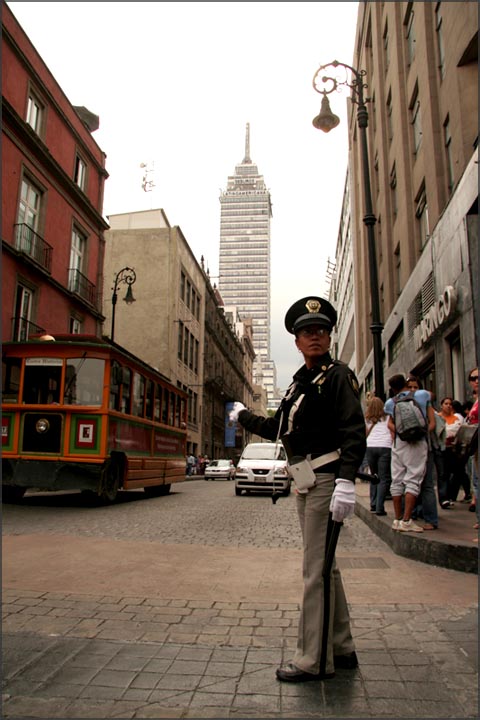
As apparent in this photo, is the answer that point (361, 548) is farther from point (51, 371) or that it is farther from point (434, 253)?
point (434, 253)

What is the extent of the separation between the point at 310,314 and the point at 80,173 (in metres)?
24.7

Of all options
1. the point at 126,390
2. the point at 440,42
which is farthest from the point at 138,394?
the point at 440,42

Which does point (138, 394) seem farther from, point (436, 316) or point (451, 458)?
point (436, 316)

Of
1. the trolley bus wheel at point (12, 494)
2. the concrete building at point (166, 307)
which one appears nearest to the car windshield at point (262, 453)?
the trolley bus wheel at point (12, 494)

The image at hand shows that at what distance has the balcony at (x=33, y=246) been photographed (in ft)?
65.2

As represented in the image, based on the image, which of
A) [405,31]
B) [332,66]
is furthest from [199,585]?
[405,31]

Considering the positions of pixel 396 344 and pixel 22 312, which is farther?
pixel 396 344

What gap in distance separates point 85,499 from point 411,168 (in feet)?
53.0

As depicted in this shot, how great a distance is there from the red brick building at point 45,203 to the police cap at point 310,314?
53.1 feet

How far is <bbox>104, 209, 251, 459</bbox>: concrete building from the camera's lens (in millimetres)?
38312

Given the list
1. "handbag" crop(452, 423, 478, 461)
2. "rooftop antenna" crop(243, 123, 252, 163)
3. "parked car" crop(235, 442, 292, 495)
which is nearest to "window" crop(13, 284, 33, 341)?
"parked car" crop(235, 442, 292, 495)

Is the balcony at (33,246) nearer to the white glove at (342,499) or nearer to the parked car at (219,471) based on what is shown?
the parked car at (219,471)

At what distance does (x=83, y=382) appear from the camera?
37.8 ft

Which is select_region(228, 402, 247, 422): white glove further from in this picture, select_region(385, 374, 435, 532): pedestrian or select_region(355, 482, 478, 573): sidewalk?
select_region(385, 374, 435, 532): pedestrian
